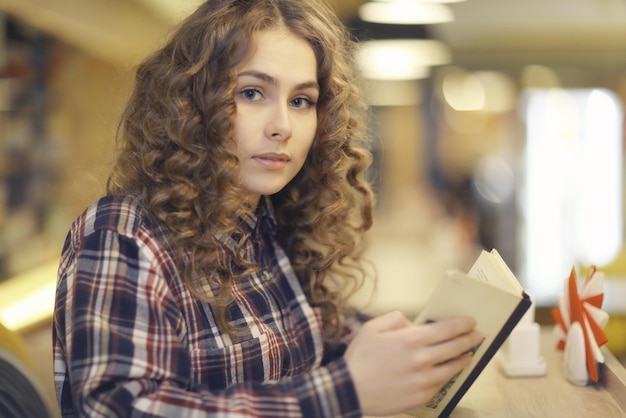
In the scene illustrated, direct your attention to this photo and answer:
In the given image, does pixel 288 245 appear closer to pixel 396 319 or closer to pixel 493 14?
pixel 396 319

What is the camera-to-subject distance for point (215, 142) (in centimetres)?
120

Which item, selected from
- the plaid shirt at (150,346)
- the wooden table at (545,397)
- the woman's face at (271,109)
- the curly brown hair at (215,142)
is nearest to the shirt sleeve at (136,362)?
the plaid shirt at (150,346)

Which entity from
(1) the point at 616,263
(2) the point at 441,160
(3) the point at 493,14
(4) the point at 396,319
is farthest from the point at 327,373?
(2) the point at 441,160

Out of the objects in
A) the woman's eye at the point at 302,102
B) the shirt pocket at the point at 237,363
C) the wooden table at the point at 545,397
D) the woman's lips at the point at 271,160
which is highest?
the woman's eye at the point at 302,102

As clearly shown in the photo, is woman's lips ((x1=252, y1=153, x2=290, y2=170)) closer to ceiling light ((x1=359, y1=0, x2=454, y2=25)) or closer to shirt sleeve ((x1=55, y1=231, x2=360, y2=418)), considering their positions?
shirt sleeve ((x1=55, y1=231, x2=360, y2=418))

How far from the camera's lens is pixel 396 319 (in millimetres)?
1004

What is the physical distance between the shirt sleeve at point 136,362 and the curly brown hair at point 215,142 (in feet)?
0.37

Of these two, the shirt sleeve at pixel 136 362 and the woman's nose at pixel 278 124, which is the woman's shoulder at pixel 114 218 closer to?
the shirt sleeve at pixel 136 362

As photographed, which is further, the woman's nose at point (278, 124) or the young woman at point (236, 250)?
the woman's nose at point (278, 124)

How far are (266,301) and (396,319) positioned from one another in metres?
0.34

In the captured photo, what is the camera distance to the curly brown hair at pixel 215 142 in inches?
46.3

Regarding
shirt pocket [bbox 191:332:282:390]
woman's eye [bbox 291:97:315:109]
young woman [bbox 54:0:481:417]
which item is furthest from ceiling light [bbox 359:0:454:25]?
shirt pocket [bbox 191:332:282:390]

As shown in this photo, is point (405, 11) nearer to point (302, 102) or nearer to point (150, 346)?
point (302, 102)

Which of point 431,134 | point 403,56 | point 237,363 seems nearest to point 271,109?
point 237,363
